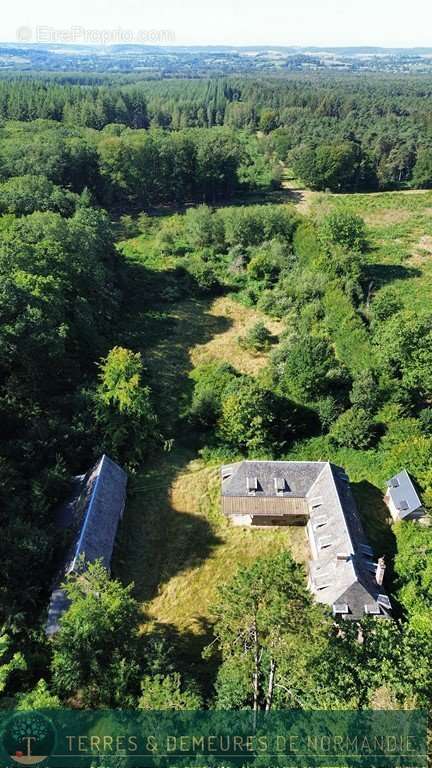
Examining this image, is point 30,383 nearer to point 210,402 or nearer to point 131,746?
point 210,402

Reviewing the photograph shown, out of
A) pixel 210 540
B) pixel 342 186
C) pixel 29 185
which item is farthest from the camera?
pixel 342 186

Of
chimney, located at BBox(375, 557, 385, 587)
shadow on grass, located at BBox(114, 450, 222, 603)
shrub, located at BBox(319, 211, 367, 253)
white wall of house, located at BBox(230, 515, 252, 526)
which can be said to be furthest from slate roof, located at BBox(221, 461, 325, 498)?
shrub, located at BBox(319, 211, 367, 253)

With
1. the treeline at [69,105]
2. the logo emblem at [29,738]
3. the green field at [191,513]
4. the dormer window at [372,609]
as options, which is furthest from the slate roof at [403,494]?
the treeline at [69,105]

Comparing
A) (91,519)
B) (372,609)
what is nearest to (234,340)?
(91,519)

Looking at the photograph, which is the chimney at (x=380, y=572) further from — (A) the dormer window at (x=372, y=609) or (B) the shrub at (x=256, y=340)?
(B) the shrub at (x=256, y=340)

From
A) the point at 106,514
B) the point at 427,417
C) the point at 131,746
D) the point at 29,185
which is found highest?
the point at 29,185

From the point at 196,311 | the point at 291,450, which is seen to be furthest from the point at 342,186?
the point at 291,450
